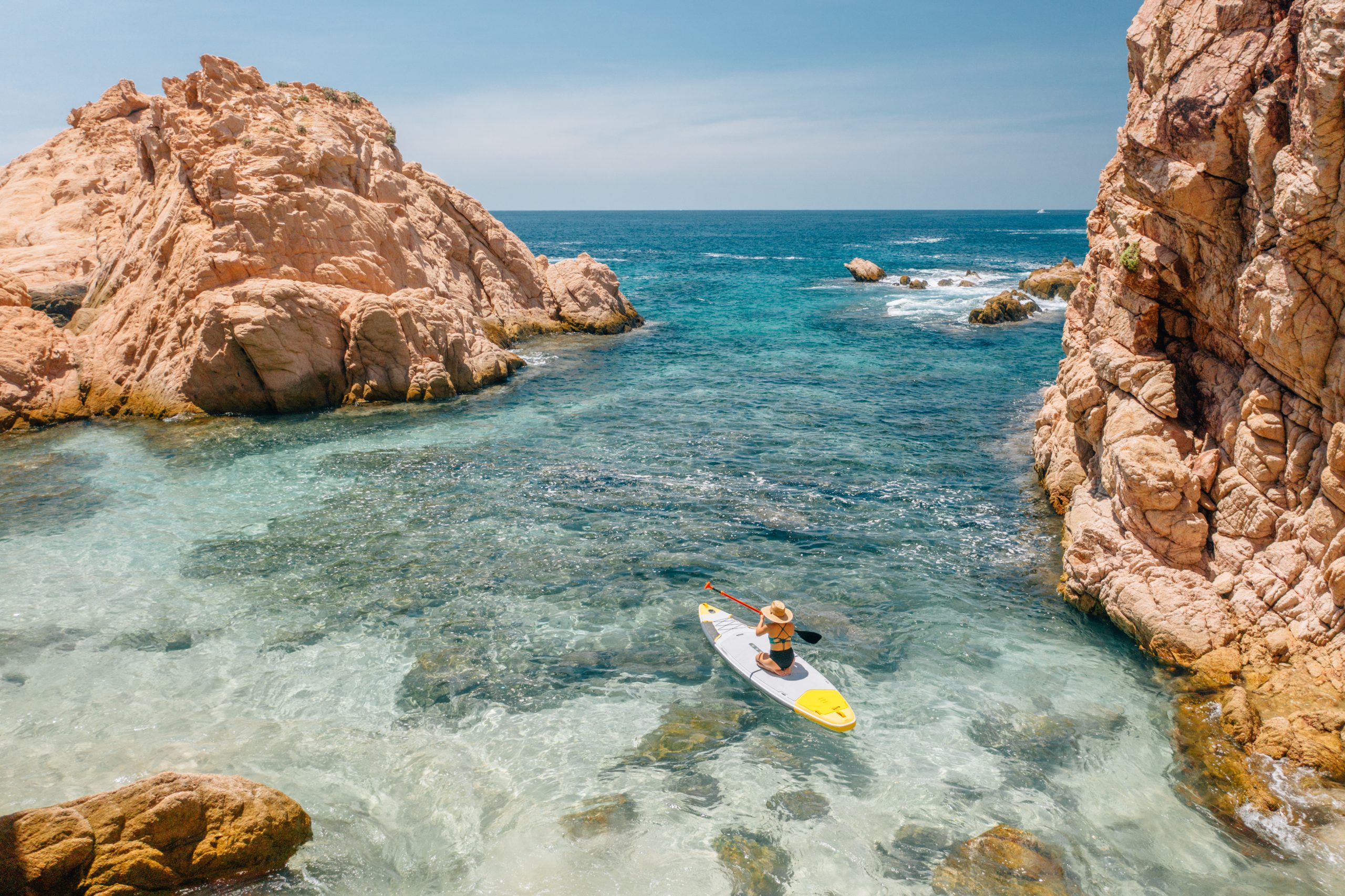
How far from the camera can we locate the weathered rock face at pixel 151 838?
780 centimetres

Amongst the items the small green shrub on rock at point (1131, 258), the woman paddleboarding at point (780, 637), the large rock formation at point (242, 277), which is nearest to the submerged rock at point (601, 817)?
the woman paddleboarding at point (780, 637)

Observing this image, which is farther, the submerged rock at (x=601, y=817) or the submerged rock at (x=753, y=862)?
the submerged rock at (x=601, y=817)

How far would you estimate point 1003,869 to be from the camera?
9820mm

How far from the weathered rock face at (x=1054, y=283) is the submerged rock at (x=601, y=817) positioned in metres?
59.5

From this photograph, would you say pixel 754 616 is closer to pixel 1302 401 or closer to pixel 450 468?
pixel 1302 401

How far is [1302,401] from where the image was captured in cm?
1252

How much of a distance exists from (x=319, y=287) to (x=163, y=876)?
1007 inches

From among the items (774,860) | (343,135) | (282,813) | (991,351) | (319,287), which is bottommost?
(774,860)

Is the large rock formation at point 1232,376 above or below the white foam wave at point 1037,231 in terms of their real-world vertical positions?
below

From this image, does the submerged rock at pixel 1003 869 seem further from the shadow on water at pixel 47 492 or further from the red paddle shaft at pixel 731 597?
the shadow on water at pixel 47 492

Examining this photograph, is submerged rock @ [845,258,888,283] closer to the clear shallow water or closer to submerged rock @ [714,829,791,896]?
Answer: the clear shallow water

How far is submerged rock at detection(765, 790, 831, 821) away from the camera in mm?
10766

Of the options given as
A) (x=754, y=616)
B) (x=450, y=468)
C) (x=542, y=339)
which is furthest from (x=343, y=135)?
(x=754, y=616)

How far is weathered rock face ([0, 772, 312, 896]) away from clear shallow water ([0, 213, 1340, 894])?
71cm
